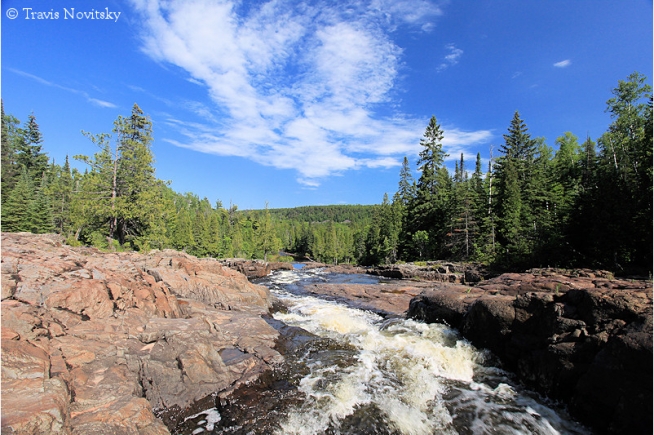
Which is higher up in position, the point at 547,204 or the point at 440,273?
the point at 547,204

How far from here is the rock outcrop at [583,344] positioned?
6395mm

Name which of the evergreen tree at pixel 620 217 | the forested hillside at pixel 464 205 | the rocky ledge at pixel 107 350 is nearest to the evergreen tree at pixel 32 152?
the forested hillside at pixel 464 205

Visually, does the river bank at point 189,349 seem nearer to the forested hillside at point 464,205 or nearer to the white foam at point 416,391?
the white foam at point 416,391

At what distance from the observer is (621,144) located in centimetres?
3067

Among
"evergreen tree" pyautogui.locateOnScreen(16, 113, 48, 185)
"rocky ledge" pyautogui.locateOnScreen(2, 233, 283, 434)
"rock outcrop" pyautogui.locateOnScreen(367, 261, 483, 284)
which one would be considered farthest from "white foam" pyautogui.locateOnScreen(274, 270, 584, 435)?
"evergreen tree" pyautogui.locateOnScreen(16, 113, 48, 185)

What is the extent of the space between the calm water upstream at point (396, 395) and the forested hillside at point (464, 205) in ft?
64.5

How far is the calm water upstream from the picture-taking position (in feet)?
23.4

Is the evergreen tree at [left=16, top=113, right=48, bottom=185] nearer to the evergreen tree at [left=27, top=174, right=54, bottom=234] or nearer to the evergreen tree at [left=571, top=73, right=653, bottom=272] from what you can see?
the evergreen tree at [left=27, top=174, right=54, bottom=234]

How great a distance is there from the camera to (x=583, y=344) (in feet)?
25.7

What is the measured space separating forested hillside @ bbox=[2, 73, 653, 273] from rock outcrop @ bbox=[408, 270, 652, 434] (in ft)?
58.9

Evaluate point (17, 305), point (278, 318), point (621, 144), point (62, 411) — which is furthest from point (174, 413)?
point (621, 144)


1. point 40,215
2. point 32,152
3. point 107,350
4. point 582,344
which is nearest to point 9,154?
point 32,152

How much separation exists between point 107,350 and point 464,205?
44.2 metres

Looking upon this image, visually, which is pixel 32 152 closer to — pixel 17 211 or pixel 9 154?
pixel 9 154
